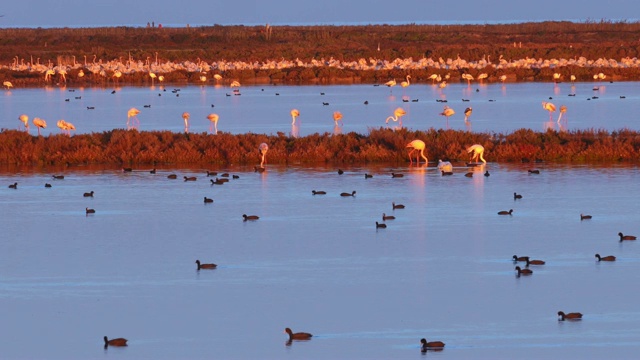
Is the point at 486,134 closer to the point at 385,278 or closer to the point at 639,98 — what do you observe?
the point at 385,278

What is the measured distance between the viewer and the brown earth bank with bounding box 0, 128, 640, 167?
29.2m

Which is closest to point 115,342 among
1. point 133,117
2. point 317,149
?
point 317,149

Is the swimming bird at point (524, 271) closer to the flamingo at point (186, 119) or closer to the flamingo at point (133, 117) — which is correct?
the flamingo at point (186, 119)

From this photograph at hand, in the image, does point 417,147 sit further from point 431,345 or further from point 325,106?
point 325,106

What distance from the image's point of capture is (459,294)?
15.5m

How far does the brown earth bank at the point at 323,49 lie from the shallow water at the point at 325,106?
19.8ft

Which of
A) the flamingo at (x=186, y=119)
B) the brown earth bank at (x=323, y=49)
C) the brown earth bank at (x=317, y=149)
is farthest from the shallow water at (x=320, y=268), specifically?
the brown earth bank at (x=323, y=49)

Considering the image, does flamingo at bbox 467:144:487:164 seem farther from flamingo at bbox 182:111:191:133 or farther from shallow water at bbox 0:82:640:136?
flamingo at bbox 182:111:191:133

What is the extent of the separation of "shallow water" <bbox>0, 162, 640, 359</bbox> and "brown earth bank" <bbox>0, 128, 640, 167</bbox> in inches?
102

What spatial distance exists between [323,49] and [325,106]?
161 ft

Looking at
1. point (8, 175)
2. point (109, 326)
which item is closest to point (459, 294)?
point (109, 326)

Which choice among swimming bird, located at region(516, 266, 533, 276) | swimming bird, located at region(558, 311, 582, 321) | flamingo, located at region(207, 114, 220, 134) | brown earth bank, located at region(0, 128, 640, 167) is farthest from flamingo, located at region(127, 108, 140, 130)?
swimming bird, located at region(558, 311, 582, 321)

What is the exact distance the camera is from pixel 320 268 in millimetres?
17188

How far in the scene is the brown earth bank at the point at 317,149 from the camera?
29.2 meters
